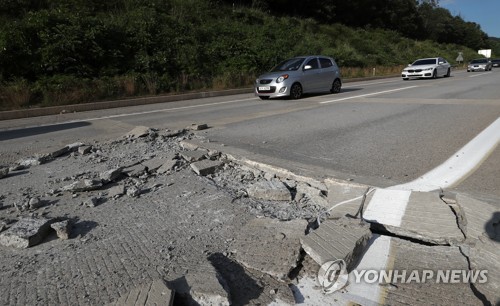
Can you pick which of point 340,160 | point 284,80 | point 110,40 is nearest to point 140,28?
point 110,40

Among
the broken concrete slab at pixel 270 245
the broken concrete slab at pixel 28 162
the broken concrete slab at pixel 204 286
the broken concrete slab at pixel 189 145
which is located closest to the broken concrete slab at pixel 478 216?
the broken concrete slab at pixel 270 245

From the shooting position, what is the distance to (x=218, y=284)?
238 centimetres

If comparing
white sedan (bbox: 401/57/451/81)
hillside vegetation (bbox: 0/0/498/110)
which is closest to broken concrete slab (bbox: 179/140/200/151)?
hillside vegetation (bbox: 0/0/498/110)

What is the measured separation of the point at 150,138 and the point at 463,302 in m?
5.80

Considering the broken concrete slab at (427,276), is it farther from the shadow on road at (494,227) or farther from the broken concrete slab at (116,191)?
the broken concrete slab at (116,191)

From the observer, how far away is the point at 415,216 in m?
3.26

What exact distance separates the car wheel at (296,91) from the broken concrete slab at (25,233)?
455 inches

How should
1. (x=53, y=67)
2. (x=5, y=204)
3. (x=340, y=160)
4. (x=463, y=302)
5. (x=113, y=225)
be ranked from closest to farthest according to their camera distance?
(x=463, y=302) → (x=113, y=225) → (x=5, y=204) → (x=340, y=160) → (x=53, y=67)

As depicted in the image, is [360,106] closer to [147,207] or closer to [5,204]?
[147,207]

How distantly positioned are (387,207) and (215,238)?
160 centimetres

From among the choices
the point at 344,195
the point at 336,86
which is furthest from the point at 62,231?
the point at 336,86

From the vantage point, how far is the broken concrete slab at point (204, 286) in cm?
229

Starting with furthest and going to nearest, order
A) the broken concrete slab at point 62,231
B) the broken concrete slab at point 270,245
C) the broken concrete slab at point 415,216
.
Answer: the broken concrete slab at point 62,231, the broken concrete slab at point 415,216, the broken concrete slab at point 270,245

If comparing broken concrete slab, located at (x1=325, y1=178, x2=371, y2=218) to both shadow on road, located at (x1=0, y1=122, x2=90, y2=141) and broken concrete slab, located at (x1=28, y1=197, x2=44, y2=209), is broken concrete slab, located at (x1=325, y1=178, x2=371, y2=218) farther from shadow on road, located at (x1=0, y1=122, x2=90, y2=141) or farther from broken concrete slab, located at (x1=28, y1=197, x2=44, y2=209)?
shadow on road, located at (x1=0, y1=122, x2=90, y2=141)
